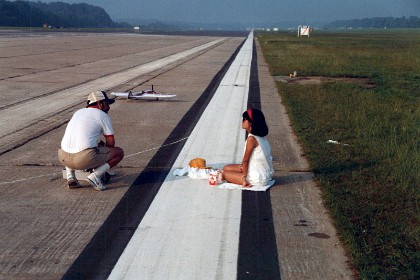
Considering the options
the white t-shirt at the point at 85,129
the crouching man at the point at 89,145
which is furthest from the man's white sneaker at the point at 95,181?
the white t-shirt at the point at 85,129

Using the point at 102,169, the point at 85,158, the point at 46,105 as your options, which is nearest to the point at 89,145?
the point at 85,158

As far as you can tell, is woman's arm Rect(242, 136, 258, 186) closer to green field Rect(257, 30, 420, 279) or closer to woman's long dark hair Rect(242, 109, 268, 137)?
woman's long dark hair Rect(242, 109, 268, 137)

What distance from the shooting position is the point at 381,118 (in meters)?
13.4

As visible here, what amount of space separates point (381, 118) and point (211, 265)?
29.7 feet

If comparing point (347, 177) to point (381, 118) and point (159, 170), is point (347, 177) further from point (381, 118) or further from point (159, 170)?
point (381, 118)

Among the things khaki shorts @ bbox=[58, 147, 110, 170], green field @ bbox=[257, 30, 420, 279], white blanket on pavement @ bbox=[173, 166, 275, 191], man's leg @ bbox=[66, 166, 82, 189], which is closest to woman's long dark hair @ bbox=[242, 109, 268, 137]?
white blanket on pavement @ bbox=[173, 166, 275, 191]

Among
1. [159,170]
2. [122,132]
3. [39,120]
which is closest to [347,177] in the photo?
[159,170]

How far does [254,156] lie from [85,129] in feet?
6.98

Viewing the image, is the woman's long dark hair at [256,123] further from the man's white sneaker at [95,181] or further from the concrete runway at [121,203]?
the man's white sneaker at [95,181]

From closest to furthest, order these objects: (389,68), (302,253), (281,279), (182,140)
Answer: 1. (281,279)
2. (302,253)
3. (182,140)
4. (389,68)

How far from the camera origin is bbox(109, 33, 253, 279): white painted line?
525 cm

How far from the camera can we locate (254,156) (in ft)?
25.0

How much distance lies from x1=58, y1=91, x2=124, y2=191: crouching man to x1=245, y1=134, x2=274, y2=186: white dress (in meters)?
1.80

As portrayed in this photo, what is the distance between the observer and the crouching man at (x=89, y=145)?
7.52 meters
